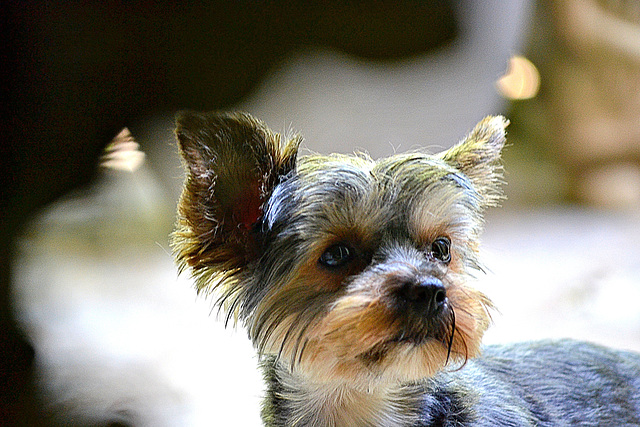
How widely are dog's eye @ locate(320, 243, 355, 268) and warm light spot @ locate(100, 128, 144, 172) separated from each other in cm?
53

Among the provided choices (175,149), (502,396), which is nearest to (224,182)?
(175,149)

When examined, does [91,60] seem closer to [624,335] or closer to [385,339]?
[385,339]

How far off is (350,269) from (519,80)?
104cm

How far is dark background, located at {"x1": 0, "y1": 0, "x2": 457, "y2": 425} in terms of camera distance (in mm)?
1271

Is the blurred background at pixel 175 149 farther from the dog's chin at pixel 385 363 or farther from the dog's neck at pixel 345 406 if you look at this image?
the dog's chin at pixel 385 363

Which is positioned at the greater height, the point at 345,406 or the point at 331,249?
the point at 331,249

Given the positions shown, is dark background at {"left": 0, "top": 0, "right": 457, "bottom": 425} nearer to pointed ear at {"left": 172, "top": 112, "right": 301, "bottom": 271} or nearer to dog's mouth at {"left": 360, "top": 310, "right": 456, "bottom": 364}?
pointed ear at {"left": 172, "top": 112, "right": 301, "bottom": 271}

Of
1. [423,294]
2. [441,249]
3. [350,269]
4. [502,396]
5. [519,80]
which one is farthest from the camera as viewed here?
[519,80]

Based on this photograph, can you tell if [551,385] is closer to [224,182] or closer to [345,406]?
[345,406]

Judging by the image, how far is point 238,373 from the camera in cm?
200

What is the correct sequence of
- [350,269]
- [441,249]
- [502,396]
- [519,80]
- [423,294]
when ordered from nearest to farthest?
[423,294]
[350,269]
[441,249]
[502,396]
[519,80]

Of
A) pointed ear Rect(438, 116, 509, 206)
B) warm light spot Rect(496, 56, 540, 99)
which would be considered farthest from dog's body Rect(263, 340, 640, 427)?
warm light spot Rect(496, 56, 540, 99)

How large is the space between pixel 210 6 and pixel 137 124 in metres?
0.31

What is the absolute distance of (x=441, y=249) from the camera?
1.48 meters
